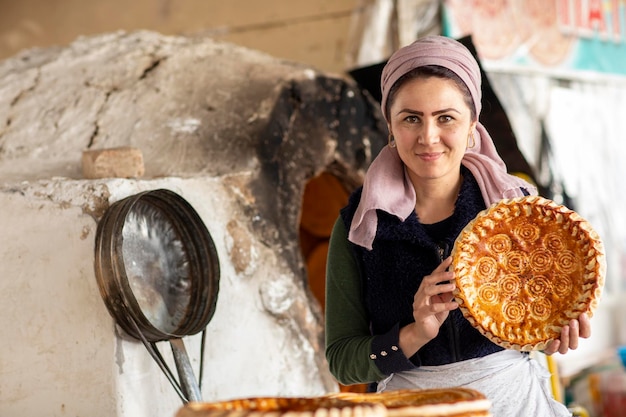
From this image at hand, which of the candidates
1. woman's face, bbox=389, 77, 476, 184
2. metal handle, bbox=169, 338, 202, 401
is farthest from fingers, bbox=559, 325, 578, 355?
metal handle, bbox=169, 338, 202, 401

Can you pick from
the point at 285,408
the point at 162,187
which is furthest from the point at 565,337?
the point at 162,187

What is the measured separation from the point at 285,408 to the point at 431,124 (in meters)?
0.71

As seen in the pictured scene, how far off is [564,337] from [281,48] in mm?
4075

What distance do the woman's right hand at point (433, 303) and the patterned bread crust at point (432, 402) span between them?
0.72ft

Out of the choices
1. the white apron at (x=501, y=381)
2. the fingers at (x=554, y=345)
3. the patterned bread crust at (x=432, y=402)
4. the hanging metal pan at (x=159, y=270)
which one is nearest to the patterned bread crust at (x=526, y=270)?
the fingers at (x=554, y=345)

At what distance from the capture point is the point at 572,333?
1.74 meters

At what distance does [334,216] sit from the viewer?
4.62 meters

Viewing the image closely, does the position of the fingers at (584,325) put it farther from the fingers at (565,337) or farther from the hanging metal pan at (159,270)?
the hanging metal pan at (159,270)

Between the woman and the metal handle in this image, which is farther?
the metal handle

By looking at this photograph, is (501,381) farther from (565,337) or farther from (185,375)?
(185,375)

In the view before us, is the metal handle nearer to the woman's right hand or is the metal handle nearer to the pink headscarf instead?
the pink headscarf

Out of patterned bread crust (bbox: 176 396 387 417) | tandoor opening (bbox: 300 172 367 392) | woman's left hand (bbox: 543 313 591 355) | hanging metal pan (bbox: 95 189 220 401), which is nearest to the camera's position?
patterned bread crust (bbox: 176 396 387 417)

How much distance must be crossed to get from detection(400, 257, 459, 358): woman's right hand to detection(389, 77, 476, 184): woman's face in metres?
0.22

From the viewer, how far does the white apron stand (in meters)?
1.88
